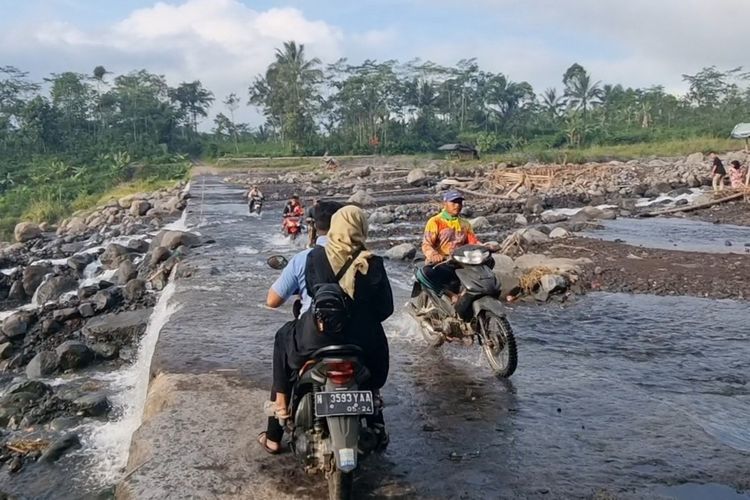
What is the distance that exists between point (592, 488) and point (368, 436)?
5.05 ft

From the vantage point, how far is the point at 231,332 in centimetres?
844

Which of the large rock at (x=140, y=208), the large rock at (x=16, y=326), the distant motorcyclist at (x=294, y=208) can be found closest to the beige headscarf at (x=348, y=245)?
the large rock at (x=16, y=326)

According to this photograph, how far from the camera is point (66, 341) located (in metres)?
11.7


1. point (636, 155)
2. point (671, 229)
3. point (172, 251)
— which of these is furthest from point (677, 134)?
point (172, 251)

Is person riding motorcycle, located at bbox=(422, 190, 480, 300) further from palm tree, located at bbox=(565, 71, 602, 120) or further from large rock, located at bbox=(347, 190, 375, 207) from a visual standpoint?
palm tree, located at bbox=(565, 71, 602, 120)

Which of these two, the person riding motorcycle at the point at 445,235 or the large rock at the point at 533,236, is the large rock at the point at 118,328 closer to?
the person riding motorcycle at the point at 445,235

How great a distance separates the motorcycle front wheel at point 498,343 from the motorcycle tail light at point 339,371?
2.71m

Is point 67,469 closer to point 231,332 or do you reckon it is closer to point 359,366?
point 231,332

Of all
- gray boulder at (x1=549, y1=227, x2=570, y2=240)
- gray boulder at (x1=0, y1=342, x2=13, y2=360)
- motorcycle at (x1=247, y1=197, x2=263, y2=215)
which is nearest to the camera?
gray boulder at (x1=0, y1=342, x2=13, y2=360)

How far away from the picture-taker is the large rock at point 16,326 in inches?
527

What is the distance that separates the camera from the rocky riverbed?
7148mm

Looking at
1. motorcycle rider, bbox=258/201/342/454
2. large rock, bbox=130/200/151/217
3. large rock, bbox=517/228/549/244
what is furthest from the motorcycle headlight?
large rock, bbox=130/200/151/217

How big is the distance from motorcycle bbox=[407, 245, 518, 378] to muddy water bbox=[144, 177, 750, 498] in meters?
0.28

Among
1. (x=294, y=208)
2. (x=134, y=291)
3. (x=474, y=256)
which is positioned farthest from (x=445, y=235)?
(x=294, y=208)
